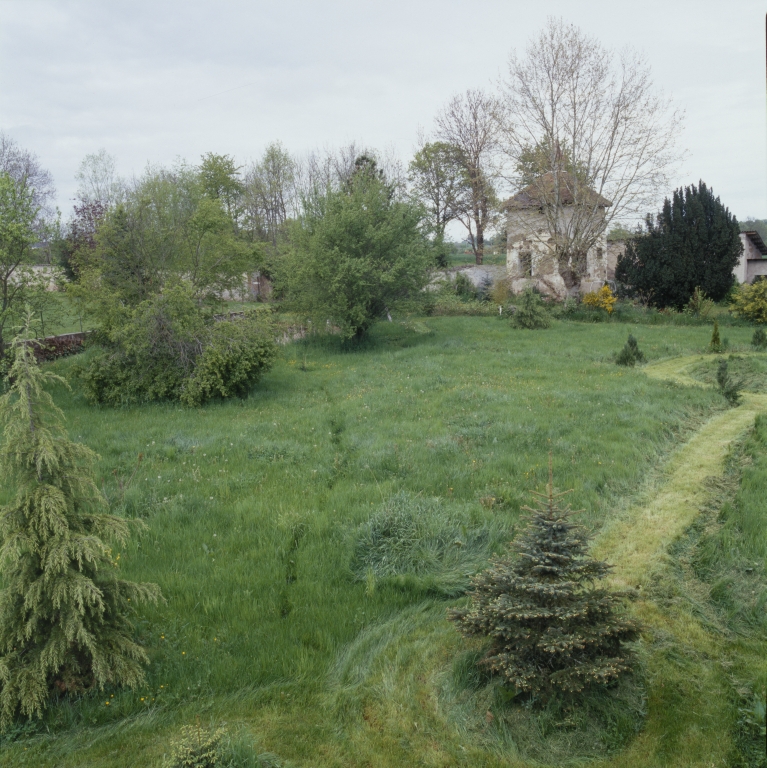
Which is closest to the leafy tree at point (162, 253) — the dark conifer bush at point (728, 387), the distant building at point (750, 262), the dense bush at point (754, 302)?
the dark conifer bush at point (728, 387)

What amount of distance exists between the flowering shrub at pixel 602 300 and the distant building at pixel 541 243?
103 cm

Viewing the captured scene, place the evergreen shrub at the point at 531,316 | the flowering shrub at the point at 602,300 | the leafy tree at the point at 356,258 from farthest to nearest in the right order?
the flowering shrub at the point at 602,300 → the evergreen shrub at the point at 531,316 → the leafy tree at the point at 356,258

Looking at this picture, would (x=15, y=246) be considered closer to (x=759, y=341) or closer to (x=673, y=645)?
(x=673, y=645)

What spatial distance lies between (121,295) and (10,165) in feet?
117

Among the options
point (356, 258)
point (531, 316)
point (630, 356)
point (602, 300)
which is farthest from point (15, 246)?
point (602, 300)

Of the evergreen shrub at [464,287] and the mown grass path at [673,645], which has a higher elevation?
the evergreen shrub at [464,287]

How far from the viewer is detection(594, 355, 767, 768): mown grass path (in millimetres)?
3498

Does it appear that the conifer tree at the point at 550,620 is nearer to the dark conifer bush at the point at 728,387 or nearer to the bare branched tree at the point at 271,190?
the dark conifer bush at the point at 728,387

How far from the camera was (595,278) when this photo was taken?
1462 inches

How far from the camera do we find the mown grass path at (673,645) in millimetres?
3498

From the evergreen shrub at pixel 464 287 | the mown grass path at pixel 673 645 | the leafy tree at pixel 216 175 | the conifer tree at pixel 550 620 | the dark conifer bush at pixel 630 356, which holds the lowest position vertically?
the mown grass path at pixel 673 645

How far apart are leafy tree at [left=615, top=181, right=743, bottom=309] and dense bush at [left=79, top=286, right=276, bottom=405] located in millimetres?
21294

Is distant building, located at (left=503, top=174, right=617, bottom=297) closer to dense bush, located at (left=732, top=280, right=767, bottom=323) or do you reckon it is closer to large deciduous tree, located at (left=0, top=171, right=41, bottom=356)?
dense bush, located at (left=732, top=280, right=767, bottom=323)

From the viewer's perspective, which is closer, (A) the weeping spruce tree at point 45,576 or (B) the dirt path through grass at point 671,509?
(A) the weeping spruce tree at point 45,576
